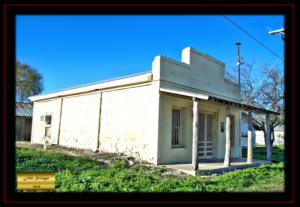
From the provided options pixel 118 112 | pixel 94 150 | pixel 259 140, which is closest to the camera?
pixel 118 112

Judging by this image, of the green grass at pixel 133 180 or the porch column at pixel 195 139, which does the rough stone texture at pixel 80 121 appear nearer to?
the green grass at pixel 133 180

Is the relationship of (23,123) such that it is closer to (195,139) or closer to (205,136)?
(205,136)

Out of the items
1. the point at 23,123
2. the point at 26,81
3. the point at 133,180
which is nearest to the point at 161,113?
the point at 133,180

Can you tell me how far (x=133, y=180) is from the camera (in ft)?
20.3

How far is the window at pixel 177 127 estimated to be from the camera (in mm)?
9945

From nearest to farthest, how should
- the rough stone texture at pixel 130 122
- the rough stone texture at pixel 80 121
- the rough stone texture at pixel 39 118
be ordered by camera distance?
the rough stone texture at pixel 130 122, the rough stone texture at pixel 80 121, the rough stone texture at pixel 39 118

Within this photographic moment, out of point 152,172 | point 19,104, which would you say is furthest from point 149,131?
point 19,104

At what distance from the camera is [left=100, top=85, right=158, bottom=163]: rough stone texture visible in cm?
927

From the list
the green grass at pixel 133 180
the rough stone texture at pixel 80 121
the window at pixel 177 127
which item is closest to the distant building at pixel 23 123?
the rough stone texture at pixel 80 121
